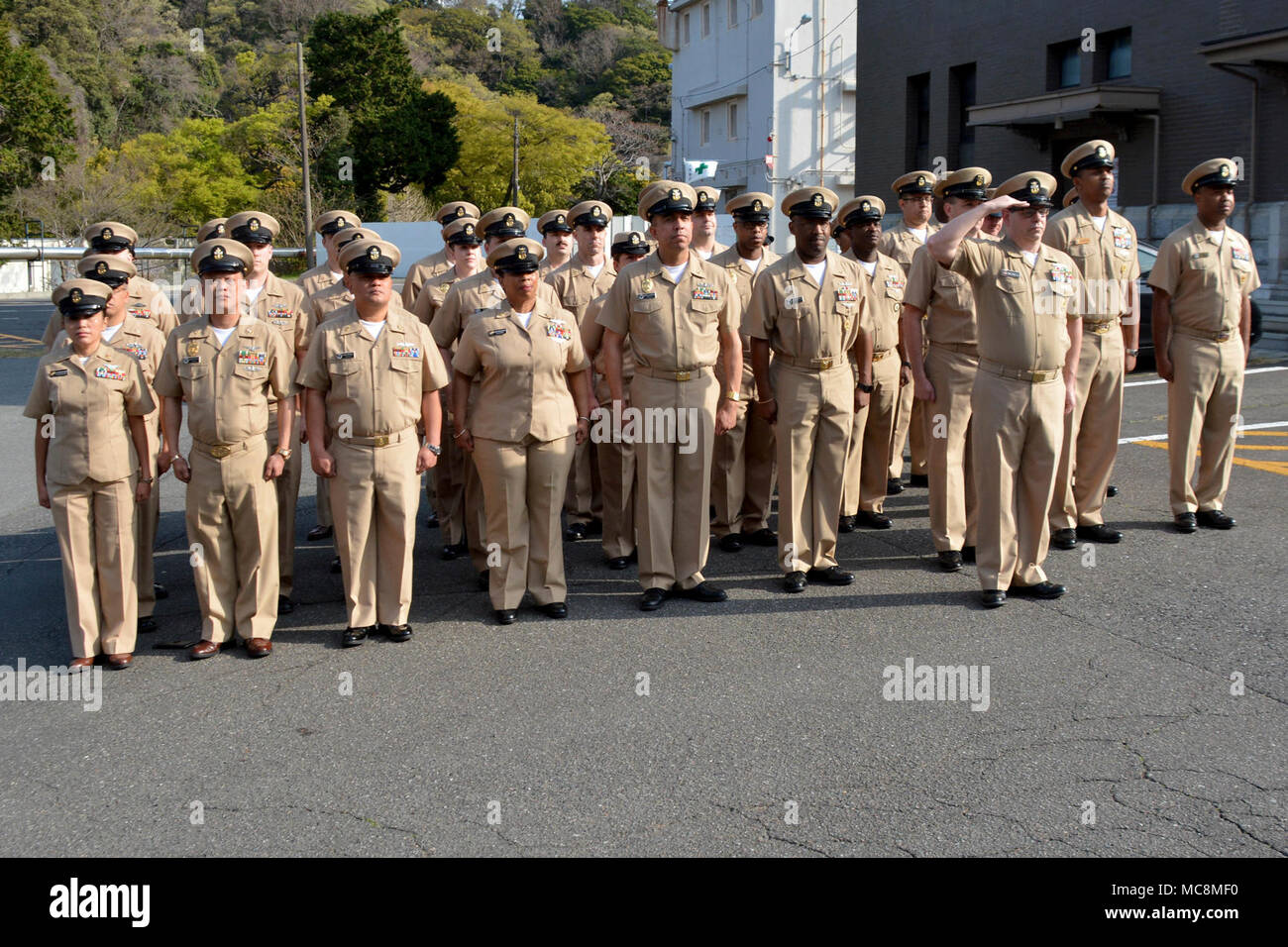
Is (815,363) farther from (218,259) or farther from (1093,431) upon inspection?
(218,259)

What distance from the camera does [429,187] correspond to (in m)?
60.6

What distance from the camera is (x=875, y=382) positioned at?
8641 millimetres

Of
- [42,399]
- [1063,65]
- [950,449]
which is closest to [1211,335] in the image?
[950,449]

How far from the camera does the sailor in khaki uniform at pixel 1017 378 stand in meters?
6.86

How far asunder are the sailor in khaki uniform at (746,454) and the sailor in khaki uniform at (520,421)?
6.01 ft

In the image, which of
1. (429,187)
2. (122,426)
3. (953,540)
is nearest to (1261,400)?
(953,540)

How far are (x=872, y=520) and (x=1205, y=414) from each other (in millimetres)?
2428

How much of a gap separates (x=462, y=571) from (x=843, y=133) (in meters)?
49.4

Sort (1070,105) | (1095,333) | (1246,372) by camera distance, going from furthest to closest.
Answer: (1070,105)
(1246,372)
(1095,333)

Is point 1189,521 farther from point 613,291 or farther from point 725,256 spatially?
point 613,291

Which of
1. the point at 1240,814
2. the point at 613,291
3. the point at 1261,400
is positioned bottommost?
the point at 1240,814

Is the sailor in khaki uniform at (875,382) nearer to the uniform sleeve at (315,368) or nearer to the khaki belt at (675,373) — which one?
the khaki belt at (675,373)

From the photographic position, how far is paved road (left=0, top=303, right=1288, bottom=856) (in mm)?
4246

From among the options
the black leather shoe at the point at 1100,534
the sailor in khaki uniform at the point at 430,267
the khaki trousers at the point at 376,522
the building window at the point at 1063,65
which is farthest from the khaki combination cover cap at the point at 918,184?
the building window at the point at 1063,65
